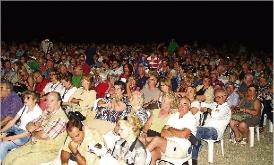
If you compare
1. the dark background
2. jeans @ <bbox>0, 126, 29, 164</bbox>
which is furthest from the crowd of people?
the dark background

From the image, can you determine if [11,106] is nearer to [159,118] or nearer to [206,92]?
[159,118]

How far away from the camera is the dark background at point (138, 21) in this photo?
1613 inches

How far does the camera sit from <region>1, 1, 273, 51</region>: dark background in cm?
4097

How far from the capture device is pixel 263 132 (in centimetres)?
820

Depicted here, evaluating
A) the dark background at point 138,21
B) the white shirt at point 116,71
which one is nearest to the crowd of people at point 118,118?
the white shirt at point 116,71

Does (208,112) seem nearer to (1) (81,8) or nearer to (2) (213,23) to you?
(2) (213,23)

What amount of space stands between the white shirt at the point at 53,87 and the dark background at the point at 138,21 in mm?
30730

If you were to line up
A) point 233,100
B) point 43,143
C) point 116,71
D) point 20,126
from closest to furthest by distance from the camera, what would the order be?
point 43,143
point 20,126
point 233,100
point 116,71

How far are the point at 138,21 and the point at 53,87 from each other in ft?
137

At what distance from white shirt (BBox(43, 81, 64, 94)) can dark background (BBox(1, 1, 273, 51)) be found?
101 feet

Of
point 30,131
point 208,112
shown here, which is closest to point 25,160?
point 30,131

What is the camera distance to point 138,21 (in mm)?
48938

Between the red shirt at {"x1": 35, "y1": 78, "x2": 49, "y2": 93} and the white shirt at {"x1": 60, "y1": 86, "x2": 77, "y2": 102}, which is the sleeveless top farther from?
the red shirt at {"x1": 35, "y1": 78, "x2": 49, "y2": 93}

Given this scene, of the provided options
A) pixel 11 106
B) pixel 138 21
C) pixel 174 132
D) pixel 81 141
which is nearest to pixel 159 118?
pixel 174 132
